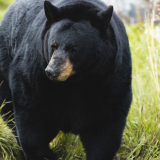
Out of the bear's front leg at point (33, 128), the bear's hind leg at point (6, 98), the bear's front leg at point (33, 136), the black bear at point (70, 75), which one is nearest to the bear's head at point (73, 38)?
the black bear at point (70, 75)

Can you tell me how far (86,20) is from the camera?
3838 mm

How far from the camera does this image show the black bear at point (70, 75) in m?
3.75

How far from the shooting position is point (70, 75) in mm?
3752

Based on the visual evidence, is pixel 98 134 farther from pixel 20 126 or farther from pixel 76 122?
pixel 20 126

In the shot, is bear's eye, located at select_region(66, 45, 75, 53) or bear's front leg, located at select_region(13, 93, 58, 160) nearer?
bear's eye, located at select_region(66, 45, 75, 53)

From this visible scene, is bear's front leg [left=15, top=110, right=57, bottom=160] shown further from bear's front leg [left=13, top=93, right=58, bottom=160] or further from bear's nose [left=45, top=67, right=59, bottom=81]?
bear's nose [left=45, top=67, right=59, bottom=81]

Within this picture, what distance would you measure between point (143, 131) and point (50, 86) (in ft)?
4.96

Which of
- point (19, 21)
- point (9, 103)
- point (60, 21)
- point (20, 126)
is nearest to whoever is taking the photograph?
point (60, 21)

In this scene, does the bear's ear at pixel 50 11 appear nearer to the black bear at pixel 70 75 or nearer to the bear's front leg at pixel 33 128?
the black bear at pixel 70 75

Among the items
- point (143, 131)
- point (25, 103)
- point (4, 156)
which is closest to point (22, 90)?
point (25, 103)

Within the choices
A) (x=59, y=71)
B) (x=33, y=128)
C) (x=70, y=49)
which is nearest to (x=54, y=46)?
(x=70, y=49)

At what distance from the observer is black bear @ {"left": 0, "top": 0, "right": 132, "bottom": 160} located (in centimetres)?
375

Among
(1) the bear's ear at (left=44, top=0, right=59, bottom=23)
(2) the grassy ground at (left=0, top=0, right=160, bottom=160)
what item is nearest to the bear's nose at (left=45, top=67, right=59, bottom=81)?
(1) the bear's ear at (left=44, top=0, right=59, bottom=23)

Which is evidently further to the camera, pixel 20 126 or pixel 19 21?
pixel 19 21
